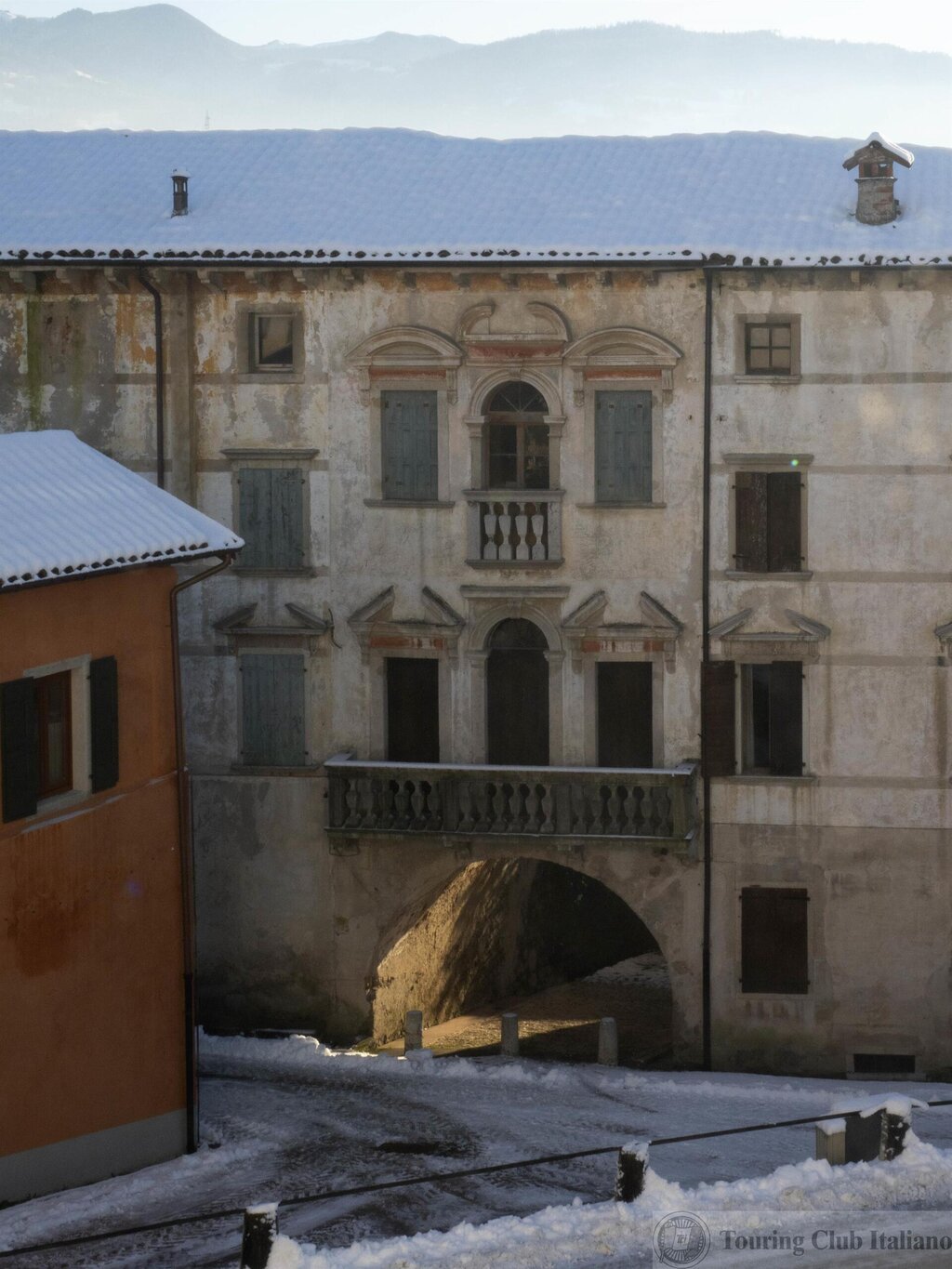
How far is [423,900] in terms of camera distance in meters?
32.0

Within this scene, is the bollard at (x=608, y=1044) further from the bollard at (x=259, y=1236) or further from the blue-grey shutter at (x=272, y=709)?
the bollard at (x=259, y=1236)

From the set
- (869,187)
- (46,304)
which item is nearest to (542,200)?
(869,187)

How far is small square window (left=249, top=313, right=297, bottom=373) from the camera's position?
30.6 meters

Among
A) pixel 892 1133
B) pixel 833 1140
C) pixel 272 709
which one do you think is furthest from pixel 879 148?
pixel 833 1140

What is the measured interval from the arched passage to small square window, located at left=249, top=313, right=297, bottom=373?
30.3 feet

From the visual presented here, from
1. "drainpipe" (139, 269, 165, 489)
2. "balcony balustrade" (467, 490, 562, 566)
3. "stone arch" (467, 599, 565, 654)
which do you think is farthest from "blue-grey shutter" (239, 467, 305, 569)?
"stone arch" (467, 599, 565, 654)

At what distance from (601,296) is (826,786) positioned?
821 cm

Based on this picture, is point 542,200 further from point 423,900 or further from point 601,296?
point 423,900

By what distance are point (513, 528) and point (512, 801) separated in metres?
4.23

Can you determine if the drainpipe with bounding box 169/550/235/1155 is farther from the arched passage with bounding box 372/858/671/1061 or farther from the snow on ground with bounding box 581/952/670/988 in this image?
the snow on ground with bounding box 581/952/670/988

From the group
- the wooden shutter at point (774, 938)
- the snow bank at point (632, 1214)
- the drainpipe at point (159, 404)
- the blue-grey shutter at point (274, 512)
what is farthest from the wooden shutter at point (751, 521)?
the snow bank at point (632, 1214)

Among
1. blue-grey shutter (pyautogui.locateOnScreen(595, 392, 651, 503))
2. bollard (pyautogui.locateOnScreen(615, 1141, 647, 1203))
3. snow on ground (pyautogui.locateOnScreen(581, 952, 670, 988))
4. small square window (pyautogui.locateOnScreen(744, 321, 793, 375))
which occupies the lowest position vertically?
snow on ground (pyautogui.locateOnScreen(581, 952, 670, 988))

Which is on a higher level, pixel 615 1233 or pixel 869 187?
pixel 869 187

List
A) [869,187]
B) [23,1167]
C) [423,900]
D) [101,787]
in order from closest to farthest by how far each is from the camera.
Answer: [23,1167] < [101,787] < [869,187] < [423,900]
